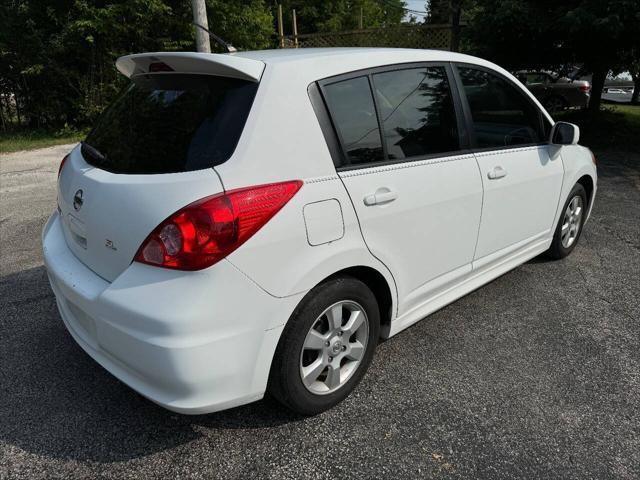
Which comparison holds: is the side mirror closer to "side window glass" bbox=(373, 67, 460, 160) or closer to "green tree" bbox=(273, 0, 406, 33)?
"side window glass" bbox=(373, 67, 460, 160)

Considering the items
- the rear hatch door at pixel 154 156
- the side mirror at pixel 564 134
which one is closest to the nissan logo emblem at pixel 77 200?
the rear hatch door at pixel 154 156

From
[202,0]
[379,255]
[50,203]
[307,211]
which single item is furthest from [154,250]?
[202,0]

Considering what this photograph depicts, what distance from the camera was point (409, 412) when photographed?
2.54 m

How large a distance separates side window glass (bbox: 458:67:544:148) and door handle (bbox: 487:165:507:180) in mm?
153

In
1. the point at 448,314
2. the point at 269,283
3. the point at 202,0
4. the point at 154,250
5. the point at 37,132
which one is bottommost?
the point at 37,132

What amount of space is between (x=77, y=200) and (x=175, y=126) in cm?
59

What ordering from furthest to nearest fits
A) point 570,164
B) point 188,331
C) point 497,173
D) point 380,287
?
point 570,164, point 497,173, point 380,287, point 188,331

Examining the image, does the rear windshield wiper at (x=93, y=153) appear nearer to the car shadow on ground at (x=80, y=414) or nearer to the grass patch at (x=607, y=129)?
the car shadow on ground at (x=80, y=414)

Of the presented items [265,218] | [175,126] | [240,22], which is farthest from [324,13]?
[265,218]

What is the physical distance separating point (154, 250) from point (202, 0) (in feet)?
25.0

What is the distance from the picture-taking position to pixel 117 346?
2.09 m

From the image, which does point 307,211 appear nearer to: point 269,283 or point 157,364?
point 269,283

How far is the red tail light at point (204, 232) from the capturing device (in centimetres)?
192

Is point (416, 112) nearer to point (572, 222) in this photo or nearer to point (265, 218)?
point (265, 218)
